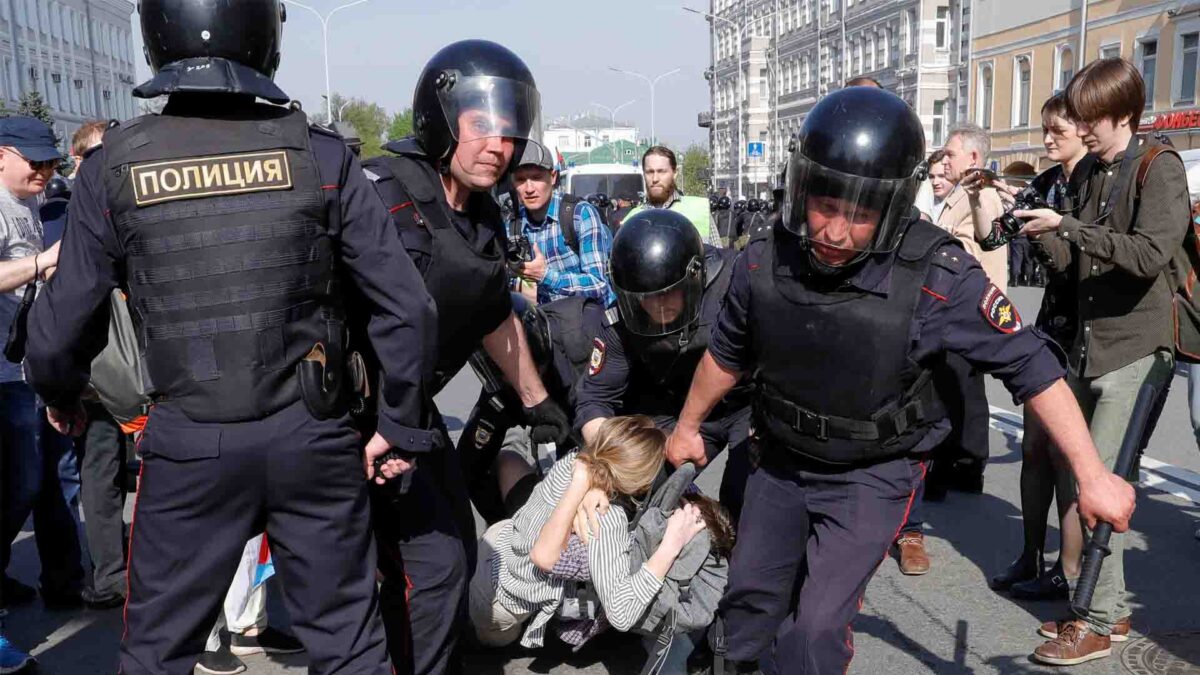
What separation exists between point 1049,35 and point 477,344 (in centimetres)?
3717

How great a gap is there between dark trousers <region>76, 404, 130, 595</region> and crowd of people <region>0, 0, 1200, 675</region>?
0.01 meters

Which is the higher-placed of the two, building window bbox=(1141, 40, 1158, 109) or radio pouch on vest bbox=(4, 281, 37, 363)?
building window bbox=(1141, 40, 1158, 109)

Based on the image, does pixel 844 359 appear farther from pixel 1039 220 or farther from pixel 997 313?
pixel 1039 220

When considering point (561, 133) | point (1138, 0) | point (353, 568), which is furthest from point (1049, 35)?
point (561, 133)

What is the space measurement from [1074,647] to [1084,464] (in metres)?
1.30

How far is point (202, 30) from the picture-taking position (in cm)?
244

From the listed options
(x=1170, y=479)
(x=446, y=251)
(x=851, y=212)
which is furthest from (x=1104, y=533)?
(x=1170, y=479)

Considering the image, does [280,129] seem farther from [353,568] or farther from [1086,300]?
[1086,300]

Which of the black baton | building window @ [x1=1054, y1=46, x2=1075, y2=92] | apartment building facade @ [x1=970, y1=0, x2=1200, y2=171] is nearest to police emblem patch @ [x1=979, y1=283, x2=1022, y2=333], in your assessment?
the black baton

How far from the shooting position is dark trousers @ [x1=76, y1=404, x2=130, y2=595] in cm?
433

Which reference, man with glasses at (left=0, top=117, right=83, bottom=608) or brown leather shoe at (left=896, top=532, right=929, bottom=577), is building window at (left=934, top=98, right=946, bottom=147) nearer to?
brown leather shoe at (left=896, top=532, right=929, bottom=577)

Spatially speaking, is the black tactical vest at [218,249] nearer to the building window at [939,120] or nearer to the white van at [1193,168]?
the white van at [1193,168]

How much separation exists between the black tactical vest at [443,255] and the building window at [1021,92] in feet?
125

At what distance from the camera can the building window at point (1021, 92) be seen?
123 ft
